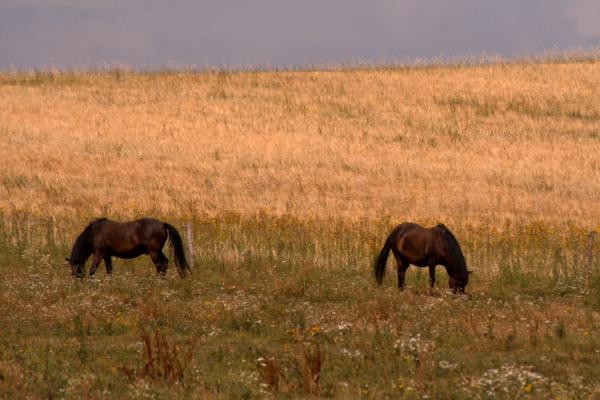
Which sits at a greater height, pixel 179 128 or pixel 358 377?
pixel 179 128

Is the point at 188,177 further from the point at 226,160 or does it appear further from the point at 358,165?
the point at 358,165

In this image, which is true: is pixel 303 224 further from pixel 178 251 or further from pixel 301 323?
pixel 301 323

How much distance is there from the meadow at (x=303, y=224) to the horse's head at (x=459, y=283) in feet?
1.36

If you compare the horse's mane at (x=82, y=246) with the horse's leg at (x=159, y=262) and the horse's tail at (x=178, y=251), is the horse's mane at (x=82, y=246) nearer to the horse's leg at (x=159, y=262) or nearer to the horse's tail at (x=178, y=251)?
the horse's leg at (x=159, y=262)

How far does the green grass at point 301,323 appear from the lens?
35.8 feet

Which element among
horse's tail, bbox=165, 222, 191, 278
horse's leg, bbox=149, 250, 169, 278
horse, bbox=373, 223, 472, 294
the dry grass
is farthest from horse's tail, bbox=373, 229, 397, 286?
the dry grass

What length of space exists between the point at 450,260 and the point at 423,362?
563 centimetres

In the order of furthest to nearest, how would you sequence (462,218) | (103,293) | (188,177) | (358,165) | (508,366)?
(358,165) → (188,177) → (462,218) → (103,293) → (508,366)

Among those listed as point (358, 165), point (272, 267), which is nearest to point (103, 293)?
point (272, 267)

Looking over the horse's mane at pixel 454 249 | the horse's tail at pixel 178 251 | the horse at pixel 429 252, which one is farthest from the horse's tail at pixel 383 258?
the horse's tail at pixel 178 251

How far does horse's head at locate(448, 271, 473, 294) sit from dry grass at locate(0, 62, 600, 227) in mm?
9478

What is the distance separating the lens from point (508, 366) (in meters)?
11.7

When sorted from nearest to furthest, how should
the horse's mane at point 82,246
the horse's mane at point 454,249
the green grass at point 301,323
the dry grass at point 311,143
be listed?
the green grass at point 301,323
the horse's mane at point 454,249
the horse's mane at point 82,246
the dry grass at point 311,143

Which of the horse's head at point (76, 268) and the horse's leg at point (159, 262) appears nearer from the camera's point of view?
the horse's leg at point (159, 262)
